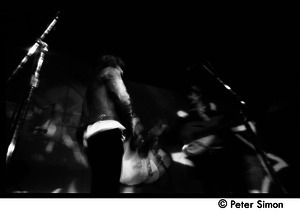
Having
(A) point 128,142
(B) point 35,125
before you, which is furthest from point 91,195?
(B) point 35,125

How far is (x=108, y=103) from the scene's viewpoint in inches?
76.7

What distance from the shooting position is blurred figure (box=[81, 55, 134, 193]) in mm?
1653

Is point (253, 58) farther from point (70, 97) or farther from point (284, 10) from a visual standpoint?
point (70, 97)

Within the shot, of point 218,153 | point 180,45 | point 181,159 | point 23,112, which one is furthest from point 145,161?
point 180,45

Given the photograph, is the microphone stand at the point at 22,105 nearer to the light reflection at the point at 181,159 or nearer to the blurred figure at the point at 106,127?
the blurred figure at the point at 106,127

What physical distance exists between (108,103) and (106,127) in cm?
27

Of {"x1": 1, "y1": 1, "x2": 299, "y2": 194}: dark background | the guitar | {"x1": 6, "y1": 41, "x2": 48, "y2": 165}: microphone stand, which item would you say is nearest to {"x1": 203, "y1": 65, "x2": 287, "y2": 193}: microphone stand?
{"x1": 1, "y1": 1, "x2": 299, "y2": 194}: dark background

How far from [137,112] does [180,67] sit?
4.41ft

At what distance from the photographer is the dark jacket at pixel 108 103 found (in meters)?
1.89

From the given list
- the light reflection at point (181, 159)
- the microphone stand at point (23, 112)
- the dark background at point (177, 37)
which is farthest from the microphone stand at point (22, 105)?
the light reflection at point (181, 159)

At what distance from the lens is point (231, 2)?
134 inches

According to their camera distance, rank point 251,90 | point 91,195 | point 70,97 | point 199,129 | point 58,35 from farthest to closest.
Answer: point 251,90, point 199,129, point 58,35, point 70,97, point 91,195

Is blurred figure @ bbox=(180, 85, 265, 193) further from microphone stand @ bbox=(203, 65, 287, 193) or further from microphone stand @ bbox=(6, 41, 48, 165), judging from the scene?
microphone stand @ bbox=(6, 41, 48, 165)

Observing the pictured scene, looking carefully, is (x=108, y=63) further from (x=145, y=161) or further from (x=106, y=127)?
(x=145, y=161)
